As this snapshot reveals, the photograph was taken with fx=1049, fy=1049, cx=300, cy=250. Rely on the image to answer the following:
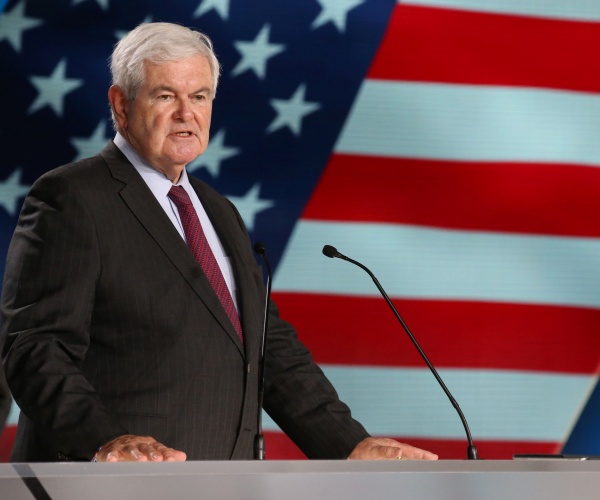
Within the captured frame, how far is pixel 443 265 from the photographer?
3.13 meters

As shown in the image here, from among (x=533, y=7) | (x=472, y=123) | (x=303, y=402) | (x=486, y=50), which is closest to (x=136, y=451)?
(x=303, y=402)

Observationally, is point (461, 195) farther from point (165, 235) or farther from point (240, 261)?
point (165, 235)

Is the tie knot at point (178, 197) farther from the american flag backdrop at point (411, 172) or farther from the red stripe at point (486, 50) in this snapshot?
the red stripe at point (486, 50)

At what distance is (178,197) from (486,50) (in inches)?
59.9

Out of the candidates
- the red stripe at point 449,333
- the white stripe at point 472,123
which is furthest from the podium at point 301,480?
the white stripe at point 472,123

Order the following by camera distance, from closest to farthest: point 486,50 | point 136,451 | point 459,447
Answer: point 136,451 < point 459,447 < point 486,50

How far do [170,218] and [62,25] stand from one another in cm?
126

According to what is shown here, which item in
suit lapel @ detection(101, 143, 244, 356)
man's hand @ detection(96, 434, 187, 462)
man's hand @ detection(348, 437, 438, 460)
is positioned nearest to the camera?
man's hand @ detection(96, 434, 187, 462)

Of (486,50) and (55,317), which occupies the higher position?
(486,50)

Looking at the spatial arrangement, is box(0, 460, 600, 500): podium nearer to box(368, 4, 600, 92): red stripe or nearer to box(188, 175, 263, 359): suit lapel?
box(188, 175, 263, 359): suit lapel

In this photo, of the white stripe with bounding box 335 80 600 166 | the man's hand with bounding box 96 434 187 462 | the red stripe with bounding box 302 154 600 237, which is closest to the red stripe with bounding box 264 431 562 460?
the red stripe with bounding box 302 154 600 237

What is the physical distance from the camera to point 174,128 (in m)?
2.00

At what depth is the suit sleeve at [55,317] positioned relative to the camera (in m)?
1.63

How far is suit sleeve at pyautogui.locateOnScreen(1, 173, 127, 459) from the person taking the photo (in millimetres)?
1628
